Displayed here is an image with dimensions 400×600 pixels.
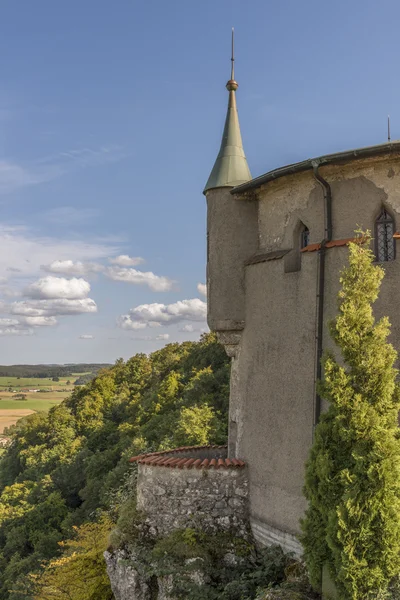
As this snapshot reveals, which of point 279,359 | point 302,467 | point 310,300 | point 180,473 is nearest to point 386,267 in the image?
point 310,300

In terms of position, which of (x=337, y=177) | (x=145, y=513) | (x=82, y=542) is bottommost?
(x=82, y=542)

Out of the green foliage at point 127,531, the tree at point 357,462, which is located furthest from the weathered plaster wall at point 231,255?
the green foliage at point 127,531

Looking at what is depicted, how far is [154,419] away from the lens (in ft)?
126

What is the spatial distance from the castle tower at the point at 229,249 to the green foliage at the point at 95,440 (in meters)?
9.40

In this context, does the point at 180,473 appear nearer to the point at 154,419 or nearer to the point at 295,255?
the point at 295,255

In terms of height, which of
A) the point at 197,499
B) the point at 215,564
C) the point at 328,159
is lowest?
the point at 215,564

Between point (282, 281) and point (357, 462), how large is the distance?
4252 millimetres

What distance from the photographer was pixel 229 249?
12117 millimetres

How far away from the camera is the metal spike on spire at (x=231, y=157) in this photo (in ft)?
40.2

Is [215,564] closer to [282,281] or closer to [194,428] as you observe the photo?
[282,281]

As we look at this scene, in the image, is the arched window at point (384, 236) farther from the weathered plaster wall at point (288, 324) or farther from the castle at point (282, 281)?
the weathered plaster wall at point (288, 324)

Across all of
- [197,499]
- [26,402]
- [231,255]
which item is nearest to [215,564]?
[197,499]

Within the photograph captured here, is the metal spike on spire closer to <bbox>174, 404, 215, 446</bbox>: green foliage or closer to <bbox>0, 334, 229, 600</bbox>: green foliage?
<bbox>0, 334, 229, 600</bbox>: green foliage

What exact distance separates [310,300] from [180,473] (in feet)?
14.8
